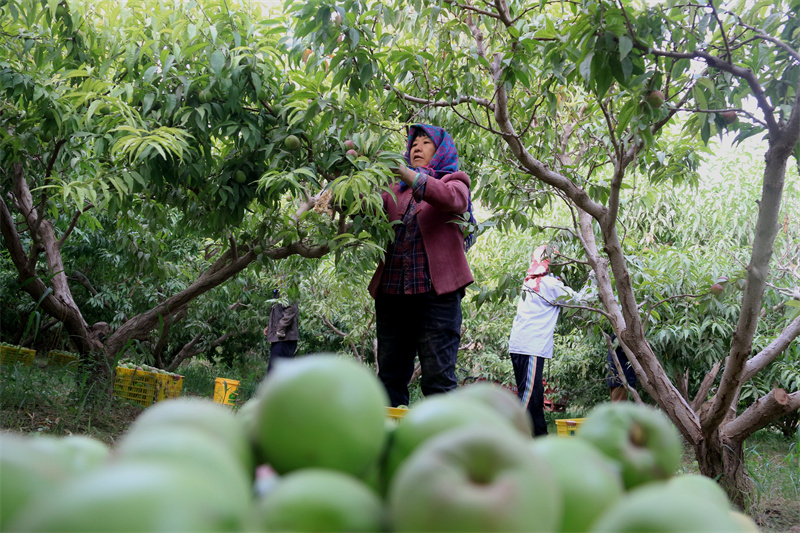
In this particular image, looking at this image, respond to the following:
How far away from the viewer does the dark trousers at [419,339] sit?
281 cm

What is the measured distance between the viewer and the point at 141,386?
4488 millimetres

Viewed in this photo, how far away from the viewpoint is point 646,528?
1.10 feet

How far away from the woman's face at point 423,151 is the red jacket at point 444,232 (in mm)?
262

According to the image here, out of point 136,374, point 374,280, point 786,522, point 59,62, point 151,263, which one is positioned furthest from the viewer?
point 151,263

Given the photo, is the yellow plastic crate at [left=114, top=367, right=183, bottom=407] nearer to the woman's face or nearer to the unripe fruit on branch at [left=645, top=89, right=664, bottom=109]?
the woman's face

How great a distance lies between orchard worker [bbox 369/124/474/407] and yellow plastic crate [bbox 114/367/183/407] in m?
2.34

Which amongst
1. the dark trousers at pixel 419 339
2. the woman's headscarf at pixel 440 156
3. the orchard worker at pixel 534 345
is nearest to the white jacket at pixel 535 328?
the orchard worker at pixel 534 345

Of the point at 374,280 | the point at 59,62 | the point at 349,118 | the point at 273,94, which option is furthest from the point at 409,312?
the point at 59,62

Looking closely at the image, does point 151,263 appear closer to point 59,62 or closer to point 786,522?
point 59,62

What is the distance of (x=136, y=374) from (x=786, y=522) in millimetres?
4184

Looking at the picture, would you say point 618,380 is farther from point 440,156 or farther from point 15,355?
point 15,355

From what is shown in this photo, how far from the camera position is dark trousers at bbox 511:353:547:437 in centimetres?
472

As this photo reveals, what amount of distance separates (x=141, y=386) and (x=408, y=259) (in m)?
2.71

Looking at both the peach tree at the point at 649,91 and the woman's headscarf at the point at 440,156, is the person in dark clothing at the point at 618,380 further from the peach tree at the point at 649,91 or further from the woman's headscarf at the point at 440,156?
the woman's headscarf at the point at 440,156
